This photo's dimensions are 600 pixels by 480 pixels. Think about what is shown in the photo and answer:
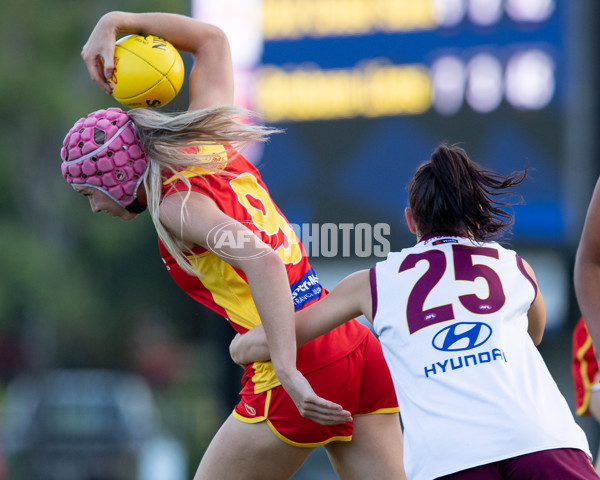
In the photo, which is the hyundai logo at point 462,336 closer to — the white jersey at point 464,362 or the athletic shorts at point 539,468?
the white jersey at point 464,362

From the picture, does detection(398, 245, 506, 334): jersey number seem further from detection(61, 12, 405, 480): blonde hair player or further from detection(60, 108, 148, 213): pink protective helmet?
detection(60, 108, 148, 213): pink protective helmet

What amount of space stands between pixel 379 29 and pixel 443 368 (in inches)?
232

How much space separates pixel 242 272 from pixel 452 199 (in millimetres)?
748

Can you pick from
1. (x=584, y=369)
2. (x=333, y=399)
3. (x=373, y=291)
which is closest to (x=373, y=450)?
(x=333, y=399)

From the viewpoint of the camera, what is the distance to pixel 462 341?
2.65m

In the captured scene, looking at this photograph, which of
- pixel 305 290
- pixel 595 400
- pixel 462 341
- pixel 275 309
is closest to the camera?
pixel 462 341

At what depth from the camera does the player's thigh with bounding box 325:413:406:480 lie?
3219 mm

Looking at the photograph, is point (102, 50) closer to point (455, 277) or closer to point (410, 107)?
point (455, 277)

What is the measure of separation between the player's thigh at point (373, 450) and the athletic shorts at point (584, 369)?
1685mm

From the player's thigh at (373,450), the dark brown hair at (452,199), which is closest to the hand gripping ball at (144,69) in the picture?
the dark brown hair at (452,199)

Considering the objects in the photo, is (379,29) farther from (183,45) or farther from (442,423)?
(442,423)

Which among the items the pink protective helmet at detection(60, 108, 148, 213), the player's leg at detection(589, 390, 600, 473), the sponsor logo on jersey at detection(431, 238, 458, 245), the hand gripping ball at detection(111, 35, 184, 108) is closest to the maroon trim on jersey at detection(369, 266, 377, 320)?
the sponsor logo on jersey at detection(431, 238, 458, 245)

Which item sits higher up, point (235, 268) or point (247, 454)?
point (235, 268)

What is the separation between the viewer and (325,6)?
27.2ft
